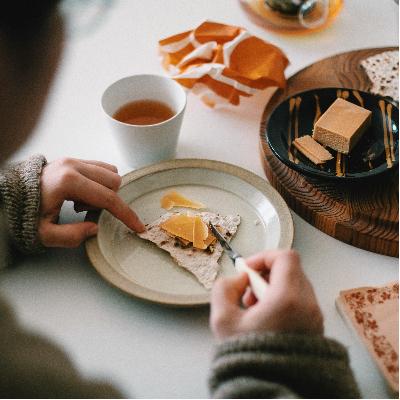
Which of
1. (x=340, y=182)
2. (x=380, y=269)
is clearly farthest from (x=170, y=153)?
(x=380, y=269)

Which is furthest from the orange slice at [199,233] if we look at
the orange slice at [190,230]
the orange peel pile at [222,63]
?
the orange peel pile at [222,63]

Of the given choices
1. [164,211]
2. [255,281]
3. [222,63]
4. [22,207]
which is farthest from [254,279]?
[222,63]

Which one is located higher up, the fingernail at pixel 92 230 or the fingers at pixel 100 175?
the fingers at pixel 100 175

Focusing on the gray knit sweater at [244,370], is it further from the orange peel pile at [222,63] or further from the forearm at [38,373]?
the orange peel pile at [222,63]

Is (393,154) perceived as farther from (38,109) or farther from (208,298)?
(38,109)

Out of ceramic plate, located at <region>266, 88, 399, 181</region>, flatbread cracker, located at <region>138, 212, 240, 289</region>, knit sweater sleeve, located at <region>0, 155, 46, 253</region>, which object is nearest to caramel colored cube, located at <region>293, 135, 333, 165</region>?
ceramic plate, located at <region>266, 88, 399, 181</region>

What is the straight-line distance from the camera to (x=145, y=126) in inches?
32.3

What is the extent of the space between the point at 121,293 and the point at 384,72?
2.28 feet

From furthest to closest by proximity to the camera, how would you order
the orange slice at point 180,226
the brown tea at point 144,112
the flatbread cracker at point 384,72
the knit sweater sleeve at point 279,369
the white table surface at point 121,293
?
the flatbread cracker at point 384,72 → the brown tea at point 144,112 → the orange slice at point 180,226 → the white table surface at point 121,293 → the knit sweater sleeve at point 279,369

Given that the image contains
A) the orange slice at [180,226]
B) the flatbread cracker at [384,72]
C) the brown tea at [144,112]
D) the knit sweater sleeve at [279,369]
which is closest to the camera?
the knit sweater sleeve at [279,369]

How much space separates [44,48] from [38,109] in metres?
0.22

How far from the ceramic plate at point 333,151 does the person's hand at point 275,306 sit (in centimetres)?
25

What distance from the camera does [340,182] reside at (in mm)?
804

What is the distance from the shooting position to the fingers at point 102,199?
0.75 metres
